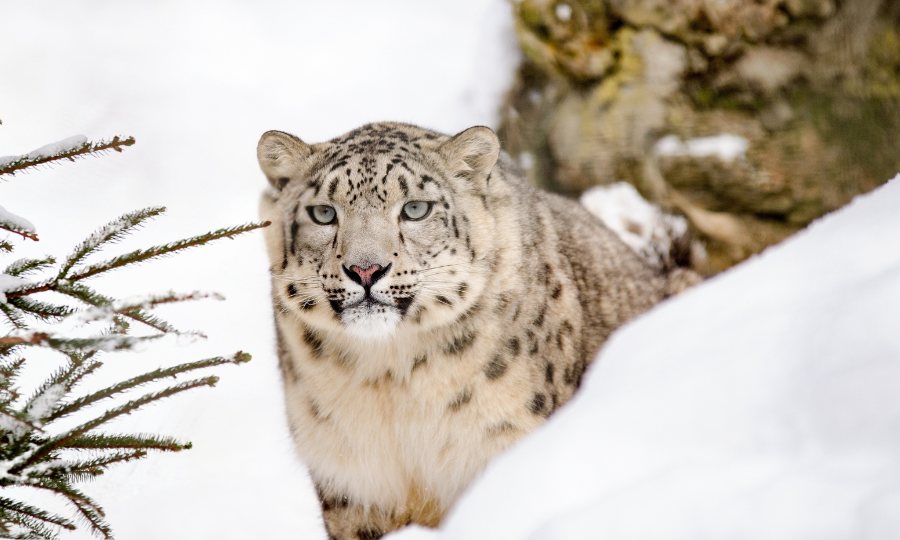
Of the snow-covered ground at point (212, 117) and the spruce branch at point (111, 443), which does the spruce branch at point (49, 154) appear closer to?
the spruce branch at point (111, 443)

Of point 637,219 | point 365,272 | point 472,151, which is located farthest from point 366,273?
point 637,219

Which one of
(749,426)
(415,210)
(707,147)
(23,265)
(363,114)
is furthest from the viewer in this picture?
(363,114)

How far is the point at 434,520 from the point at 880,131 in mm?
4883

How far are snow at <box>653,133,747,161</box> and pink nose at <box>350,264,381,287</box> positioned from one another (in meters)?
4.66

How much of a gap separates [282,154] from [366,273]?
0.86 m

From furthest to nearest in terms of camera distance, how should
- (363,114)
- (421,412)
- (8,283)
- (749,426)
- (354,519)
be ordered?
1. (363,114)
2. (354,519)
3. (421,412)
4. (8,283)
5. (749,426)

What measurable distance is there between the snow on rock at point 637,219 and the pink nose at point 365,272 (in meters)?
4.15

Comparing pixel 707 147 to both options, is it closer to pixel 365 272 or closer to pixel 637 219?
pixel 637 219

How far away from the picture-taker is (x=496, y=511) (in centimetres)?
182

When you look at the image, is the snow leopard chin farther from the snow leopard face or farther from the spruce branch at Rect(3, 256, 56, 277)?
the spruce branch at Rect(3, 256, 56, 277)

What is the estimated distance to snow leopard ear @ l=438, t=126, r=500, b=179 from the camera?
157 inches

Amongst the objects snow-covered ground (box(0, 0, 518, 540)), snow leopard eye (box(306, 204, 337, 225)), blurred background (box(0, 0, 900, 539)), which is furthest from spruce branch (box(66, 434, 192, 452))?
snow-covered ground (box(0, 0, 518, 540))

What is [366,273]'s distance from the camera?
3.49 m

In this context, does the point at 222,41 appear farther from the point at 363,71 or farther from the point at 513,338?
the point at 513,338
